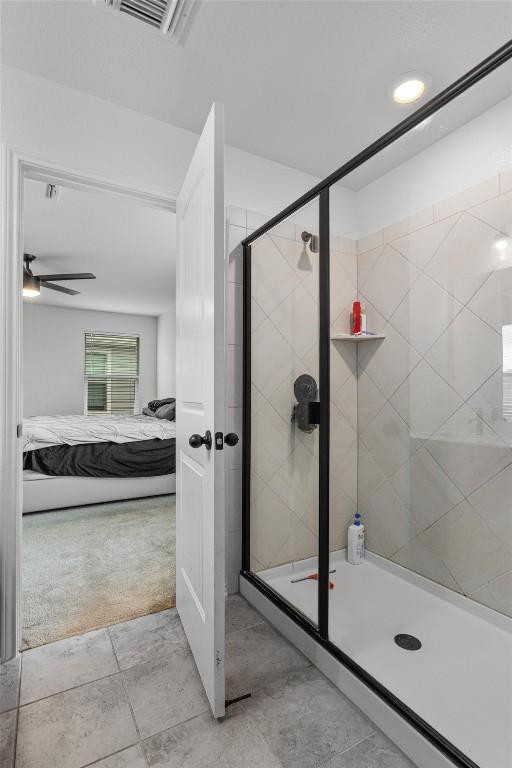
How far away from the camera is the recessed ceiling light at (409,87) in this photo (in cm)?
167

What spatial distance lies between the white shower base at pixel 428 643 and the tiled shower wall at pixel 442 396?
0.09 meters

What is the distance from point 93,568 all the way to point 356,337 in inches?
83.6

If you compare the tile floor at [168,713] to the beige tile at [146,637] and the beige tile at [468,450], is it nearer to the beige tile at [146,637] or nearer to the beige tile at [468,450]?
the beige tile at [146,637]

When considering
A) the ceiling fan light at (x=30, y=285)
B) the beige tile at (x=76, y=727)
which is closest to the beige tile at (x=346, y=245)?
the beige tile at (x=76, y=727)

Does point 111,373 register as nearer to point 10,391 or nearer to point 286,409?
point 10,391

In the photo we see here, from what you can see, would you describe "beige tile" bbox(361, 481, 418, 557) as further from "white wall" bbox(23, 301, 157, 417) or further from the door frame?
"white wall" bbox(23, 301, 157, 417)

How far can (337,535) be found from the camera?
1.75 meters

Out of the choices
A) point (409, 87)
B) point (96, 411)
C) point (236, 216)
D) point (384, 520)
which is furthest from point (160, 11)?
point (96, 411)

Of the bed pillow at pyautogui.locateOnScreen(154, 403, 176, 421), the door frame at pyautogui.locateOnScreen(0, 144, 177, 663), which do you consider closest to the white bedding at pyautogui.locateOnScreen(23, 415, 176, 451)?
the bed pillow at pyautogui.locateOnScreen(154, 403, 176, 421)

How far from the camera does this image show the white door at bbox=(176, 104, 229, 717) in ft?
4.25

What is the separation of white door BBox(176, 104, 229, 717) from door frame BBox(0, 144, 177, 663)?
2.19 feet

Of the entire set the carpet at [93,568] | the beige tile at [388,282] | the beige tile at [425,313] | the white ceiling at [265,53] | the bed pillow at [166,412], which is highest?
the white ceiling at [265,53]

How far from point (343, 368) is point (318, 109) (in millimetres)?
1235

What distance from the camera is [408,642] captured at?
1.53m
